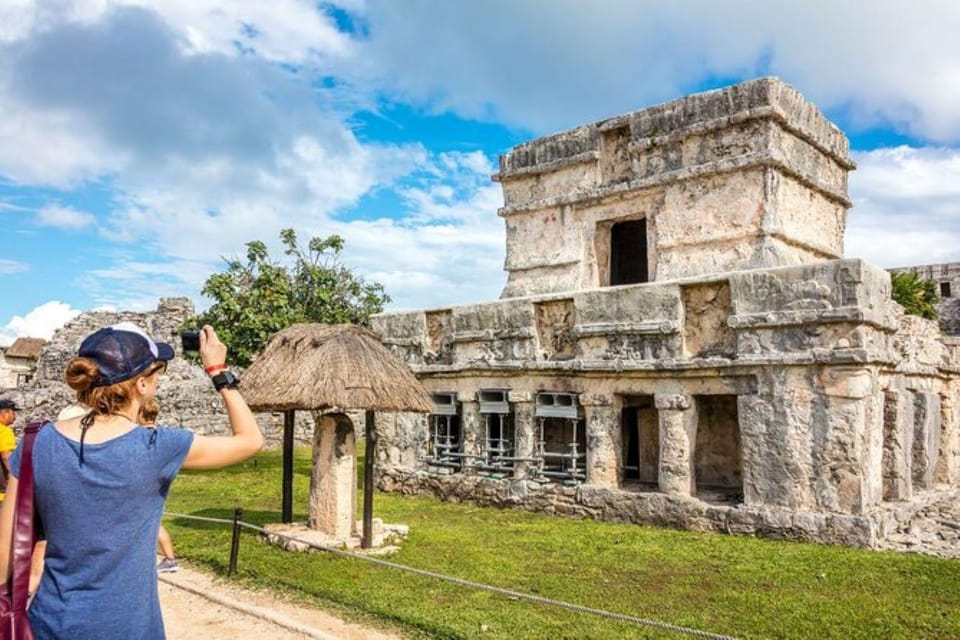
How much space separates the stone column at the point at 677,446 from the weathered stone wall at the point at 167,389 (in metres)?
12.9

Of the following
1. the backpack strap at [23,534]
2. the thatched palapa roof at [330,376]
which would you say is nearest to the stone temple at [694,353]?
the thatched palapa roof at [330,376]

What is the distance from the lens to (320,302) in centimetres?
1827

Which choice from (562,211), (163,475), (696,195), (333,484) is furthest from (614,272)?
(163,475)

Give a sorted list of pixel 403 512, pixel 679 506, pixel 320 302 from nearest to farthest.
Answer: pixel 679 506 < pixel 403 512 < pixel 320 302

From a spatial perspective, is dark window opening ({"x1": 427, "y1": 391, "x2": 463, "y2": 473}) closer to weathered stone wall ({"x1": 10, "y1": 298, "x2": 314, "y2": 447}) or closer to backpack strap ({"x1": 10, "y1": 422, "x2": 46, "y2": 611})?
weathered stone wall ({"x1": 10, "y1": 298, "x2": 314, "y2": 447})

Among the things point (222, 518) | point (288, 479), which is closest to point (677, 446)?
point (288, 479)

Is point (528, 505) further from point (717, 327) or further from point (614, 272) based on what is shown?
point (614, 272)

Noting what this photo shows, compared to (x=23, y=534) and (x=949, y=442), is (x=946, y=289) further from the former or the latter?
(x=23, y=534)

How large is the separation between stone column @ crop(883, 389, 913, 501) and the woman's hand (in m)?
9.90

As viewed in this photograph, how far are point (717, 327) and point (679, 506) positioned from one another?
8.15 ft

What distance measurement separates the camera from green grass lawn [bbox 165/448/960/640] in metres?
5.87

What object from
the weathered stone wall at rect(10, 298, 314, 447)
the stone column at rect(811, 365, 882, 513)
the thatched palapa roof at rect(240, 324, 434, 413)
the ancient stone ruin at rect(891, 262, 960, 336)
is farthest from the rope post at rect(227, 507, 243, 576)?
the ancient stone ruin at rect(891, 262, 960, 336)

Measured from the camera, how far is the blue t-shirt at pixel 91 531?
2.38m

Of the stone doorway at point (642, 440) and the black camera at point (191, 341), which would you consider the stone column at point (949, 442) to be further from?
the black camera at point (191, 341)
